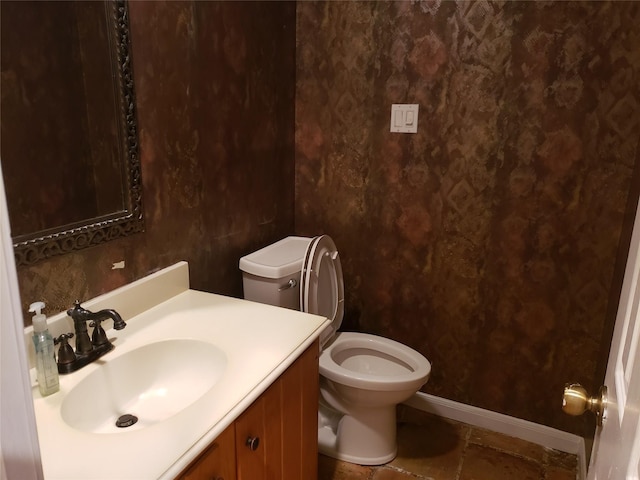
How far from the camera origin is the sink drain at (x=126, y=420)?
1.17m

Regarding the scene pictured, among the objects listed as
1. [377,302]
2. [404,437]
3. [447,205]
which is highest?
[447,205]

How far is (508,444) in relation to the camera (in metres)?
2.15

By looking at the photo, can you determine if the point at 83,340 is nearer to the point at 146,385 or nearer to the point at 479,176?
the point at 146,385

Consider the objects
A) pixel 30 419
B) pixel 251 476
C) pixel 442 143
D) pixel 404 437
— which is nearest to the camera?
pixel 30 419

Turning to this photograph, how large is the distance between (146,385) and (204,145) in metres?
0.82

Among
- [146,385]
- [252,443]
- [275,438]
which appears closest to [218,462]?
[252,443]

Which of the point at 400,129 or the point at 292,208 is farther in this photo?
the point at 292,208

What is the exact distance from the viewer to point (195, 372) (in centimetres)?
133

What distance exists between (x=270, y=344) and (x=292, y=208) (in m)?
1.15

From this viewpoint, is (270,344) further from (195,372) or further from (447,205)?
(447,205)

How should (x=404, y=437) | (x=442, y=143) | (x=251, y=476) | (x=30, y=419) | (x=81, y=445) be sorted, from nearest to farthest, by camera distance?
(x=30, y=419) < (x=81, y=445) < (x=251, y=476) < (x=442, y=143) < (x=404, y=437)

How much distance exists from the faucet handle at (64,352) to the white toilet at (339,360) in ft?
2.56

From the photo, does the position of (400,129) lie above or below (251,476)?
above

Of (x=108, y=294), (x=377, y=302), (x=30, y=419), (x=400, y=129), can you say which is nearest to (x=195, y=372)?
(x=108, y=294)
